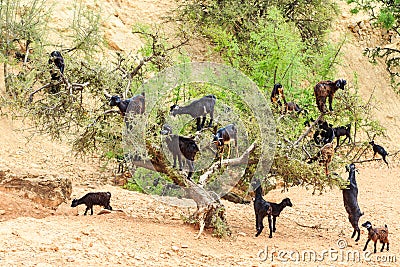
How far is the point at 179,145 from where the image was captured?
7363mm

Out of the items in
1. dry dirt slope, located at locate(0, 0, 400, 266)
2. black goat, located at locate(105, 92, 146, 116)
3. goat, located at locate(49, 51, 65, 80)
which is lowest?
dry dirt slope, located at locate(0, 0, 400, 266)

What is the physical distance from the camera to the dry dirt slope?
6188mm

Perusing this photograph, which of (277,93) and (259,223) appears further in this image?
(277,93)

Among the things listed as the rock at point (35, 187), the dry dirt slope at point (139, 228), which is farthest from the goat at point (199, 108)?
the rock at point (35, 187)

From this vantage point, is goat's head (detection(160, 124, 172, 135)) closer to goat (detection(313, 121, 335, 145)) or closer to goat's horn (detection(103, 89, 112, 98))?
goat's horn (detection(103, 89, 112, 98))

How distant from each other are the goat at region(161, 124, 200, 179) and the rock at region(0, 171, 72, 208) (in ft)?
6.51

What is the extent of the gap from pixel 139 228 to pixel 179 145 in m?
1.15

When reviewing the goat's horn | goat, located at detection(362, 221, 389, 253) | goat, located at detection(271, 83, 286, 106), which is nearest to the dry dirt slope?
goat, located at detection(362, 221, 389, 253)

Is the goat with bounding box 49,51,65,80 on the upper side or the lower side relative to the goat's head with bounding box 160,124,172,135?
upper

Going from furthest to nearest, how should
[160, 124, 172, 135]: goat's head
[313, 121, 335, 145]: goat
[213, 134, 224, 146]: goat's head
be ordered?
[313, 121, 335, 145]: goat < [160, 124, 172, 135]: goat's head < [213, 134, 224, 146]: goat's head

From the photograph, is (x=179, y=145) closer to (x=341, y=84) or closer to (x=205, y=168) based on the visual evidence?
(x=205, y=168)

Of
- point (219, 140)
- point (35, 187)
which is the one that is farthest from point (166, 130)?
point (35, 187)

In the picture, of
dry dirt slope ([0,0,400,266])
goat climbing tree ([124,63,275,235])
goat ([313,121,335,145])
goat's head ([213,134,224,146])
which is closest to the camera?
dry dirt slope ([0,0,400,266])

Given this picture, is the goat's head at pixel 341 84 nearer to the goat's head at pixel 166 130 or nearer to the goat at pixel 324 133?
the goat at pixel 324 133
